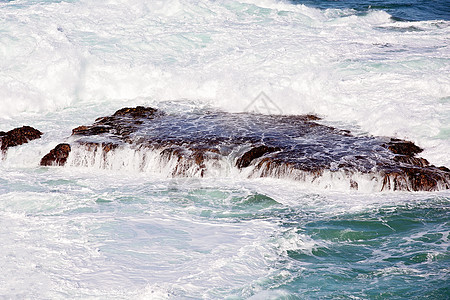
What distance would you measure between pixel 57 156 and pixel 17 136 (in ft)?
4.75

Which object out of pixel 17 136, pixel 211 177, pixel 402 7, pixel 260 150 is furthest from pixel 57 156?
pixel 402 7

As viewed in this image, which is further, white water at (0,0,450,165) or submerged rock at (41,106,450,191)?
white water at (0,0,450,165)

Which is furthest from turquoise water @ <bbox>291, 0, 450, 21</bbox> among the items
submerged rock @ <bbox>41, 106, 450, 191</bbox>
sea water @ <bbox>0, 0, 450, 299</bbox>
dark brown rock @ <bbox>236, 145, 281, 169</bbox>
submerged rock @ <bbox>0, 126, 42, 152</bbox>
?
submerged rock @ <bbox>0, 126, 42, 152</bbox>

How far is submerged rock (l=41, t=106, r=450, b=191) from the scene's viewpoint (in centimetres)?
898

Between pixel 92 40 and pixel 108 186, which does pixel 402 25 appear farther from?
pixel 108 186

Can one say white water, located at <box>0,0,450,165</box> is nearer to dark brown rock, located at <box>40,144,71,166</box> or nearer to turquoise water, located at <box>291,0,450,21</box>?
dark brown rock, located at <box>40,144,71,166</box>

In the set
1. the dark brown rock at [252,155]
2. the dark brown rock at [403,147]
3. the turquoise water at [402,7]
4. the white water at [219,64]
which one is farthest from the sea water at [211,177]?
the turquoise water at [402,7]

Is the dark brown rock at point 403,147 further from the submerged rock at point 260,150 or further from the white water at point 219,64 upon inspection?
the white water at point 219,64

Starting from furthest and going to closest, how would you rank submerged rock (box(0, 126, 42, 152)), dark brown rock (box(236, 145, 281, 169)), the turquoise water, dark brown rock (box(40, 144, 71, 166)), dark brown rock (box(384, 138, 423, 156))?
the turquoise water → submerged rock (box(0, 126, 42, 152)) → dark brown rock (box(40, 144, 71, 166)) → dark brown rock (box(384, 138, 423, 156)) → dark brown rock (box(236, 145, 281, 169))

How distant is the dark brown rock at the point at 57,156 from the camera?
1061 cm

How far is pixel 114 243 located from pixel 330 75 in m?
9.61

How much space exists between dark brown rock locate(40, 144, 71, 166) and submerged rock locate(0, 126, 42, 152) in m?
0.98

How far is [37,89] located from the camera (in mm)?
14859

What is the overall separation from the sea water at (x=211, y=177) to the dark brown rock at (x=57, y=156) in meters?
0.25
